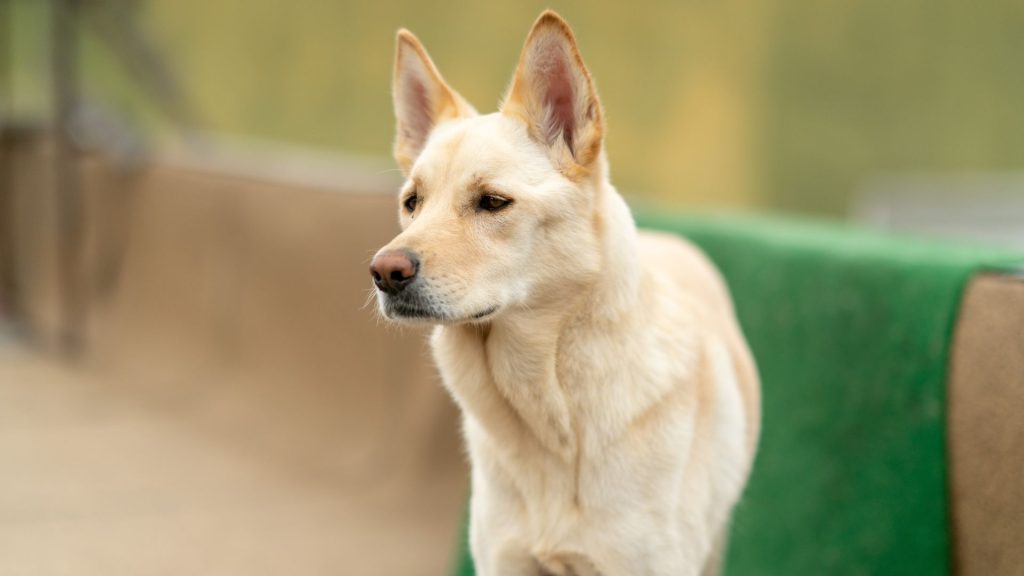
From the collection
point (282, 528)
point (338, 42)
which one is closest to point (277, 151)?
point (338, 42)

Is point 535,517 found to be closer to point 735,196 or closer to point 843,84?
point 735,196

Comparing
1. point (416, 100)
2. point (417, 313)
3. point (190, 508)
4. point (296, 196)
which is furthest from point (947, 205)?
point (417, 313)

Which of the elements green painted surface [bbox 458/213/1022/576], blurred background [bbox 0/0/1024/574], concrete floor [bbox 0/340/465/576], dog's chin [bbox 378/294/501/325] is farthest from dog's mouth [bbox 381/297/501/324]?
concrete floor [bbox 0/340/465/576]

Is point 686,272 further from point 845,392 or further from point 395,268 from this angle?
point 395,268

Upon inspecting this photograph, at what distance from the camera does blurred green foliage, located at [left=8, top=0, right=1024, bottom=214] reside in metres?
5.75

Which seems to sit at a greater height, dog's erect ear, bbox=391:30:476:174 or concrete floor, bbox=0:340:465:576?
dog's erect ear, bbox=391:30:476:174

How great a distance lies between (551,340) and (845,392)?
102cm

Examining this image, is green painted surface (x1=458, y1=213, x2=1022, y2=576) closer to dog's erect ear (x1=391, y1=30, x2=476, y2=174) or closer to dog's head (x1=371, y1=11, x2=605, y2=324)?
dog's head (x1=371, y1=11, x2=605, y2=324)

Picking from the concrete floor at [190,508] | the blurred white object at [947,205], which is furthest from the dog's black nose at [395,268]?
the blurred white object at [947,205]

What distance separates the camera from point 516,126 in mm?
1673

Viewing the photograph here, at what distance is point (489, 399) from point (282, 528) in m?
2.05

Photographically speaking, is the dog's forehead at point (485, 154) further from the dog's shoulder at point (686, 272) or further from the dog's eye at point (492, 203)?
the dog's shoulder at point (686, 272)

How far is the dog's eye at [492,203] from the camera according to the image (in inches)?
62.9

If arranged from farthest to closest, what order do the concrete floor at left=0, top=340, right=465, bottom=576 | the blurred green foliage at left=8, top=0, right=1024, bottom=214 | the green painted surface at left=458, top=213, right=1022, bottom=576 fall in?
1. the blurred green foliage at left=8, top=0, right=1024, bottom=214
2. the concrete floor at left=0, top=340, right=465, bottom=576
3. the green painted surface at left=458, top=213, right=1022, bottom=576
